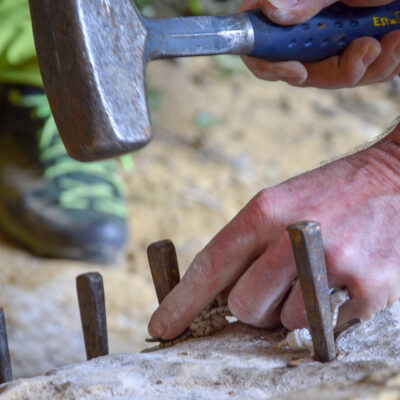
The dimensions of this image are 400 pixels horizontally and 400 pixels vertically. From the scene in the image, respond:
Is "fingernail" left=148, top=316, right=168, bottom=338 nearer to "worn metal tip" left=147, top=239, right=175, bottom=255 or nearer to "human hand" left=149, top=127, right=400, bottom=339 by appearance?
"human hand" left=149, top=127, right=400, bottom=339

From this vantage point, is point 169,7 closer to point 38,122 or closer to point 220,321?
point 38,122

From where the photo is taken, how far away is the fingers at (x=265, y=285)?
0.97 m

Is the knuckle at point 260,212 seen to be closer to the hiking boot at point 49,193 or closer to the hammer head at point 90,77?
the hammer head at point 90,77

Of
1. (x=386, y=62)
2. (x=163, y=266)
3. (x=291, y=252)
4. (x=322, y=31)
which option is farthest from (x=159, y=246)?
(x=386, y=62)

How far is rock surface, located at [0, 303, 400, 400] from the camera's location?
802mm

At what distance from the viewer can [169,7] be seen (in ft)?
12.1

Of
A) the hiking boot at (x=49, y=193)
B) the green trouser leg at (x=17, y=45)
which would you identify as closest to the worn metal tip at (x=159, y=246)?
the hiking boot at (x=49, y=193)

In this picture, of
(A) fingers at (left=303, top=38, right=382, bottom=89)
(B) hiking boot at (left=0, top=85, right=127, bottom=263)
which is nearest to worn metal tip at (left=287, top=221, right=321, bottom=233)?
(A) fingers at (left=303, top=38, right=382, bottom=89)

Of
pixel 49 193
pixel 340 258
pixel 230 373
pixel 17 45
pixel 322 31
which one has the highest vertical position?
pixel 17 45

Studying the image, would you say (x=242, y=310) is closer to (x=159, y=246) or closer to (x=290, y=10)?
(x=159, y=246)

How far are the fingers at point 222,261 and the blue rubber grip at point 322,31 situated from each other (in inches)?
10.9

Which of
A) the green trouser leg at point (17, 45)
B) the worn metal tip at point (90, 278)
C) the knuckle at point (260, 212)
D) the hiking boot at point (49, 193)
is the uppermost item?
the green trouser leg at point (17, 45)

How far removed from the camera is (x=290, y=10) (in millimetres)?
1111

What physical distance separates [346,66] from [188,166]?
178cm
